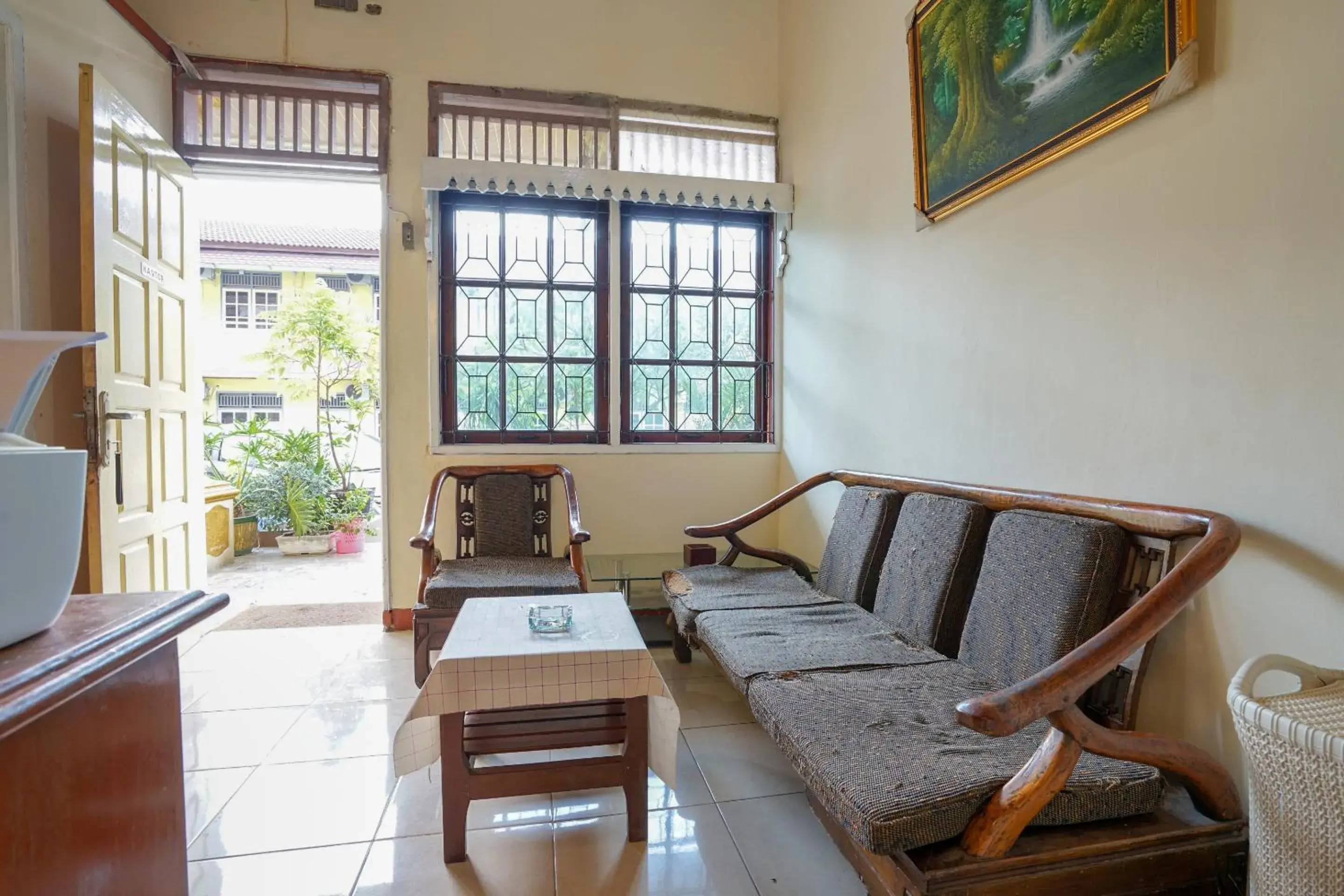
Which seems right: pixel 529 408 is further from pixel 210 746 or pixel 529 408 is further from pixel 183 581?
pixel 210 746

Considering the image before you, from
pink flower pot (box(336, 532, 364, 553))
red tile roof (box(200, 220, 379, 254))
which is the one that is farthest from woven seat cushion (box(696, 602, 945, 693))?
red tile roof (box(200, 220, 379, 254))

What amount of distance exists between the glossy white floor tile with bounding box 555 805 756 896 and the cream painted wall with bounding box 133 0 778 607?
200 cm

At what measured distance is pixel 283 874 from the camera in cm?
159

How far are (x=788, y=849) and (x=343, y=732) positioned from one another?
1638 mm

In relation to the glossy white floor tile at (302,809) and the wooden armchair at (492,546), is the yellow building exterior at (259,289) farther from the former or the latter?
the glossy white floor tile at (302,809)

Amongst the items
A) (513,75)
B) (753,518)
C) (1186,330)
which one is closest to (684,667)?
(753,518)

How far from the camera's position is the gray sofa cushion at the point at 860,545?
8.09ft

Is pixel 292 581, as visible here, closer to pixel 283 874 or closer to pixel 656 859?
pixel 283 874

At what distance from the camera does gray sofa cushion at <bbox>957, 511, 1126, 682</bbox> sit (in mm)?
1555

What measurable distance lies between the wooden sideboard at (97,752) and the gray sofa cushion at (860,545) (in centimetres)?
210

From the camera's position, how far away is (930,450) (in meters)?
2.46

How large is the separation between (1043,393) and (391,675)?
2809mm

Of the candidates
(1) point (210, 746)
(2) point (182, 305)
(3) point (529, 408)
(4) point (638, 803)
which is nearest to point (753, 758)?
(4) point (638, 803)

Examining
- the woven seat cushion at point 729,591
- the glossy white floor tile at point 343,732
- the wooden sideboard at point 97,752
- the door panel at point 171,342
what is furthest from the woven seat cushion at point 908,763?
the door panel at point 171,342
